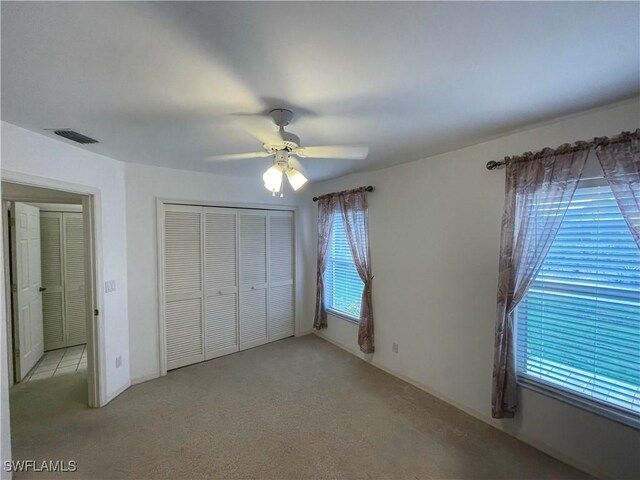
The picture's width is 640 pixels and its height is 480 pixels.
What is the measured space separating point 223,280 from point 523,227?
3287 mm

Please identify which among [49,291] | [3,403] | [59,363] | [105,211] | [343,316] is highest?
[105,211]

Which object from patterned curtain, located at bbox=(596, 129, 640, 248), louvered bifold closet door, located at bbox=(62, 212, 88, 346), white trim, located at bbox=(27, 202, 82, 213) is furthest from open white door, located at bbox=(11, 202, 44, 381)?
patterned curtain, located at bbox=(596, 129, 640, 248)

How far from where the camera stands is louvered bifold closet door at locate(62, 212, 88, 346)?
388cm

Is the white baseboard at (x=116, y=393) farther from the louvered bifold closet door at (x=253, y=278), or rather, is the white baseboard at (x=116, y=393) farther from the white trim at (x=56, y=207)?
the white trim at (x=56, y=207)

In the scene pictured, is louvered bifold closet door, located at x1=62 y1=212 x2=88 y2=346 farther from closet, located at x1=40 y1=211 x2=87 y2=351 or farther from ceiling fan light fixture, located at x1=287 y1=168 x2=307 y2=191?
ceiling fan light fixture, located at x1=287 y1=168 x2=307 y2=191

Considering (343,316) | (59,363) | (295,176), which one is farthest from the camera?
(343,316)

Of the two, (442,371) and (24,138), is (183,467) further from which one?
(24,138)

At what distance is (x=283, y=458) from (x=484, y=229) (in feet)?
7.80

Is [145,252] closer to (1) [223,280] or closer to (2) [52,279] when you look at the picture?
(1) [223,280]

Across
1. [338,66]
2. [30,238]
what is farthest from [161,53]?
[30,238]

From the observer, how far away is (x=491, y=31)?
41.3 inches

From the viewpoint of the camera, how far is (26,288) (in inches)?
126

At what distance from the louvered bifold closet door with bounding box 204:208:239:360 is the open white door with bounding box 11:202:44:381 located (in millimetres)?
1914

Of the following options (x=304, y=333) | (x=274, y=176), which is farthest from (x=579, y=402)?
(x=304, y=333)
